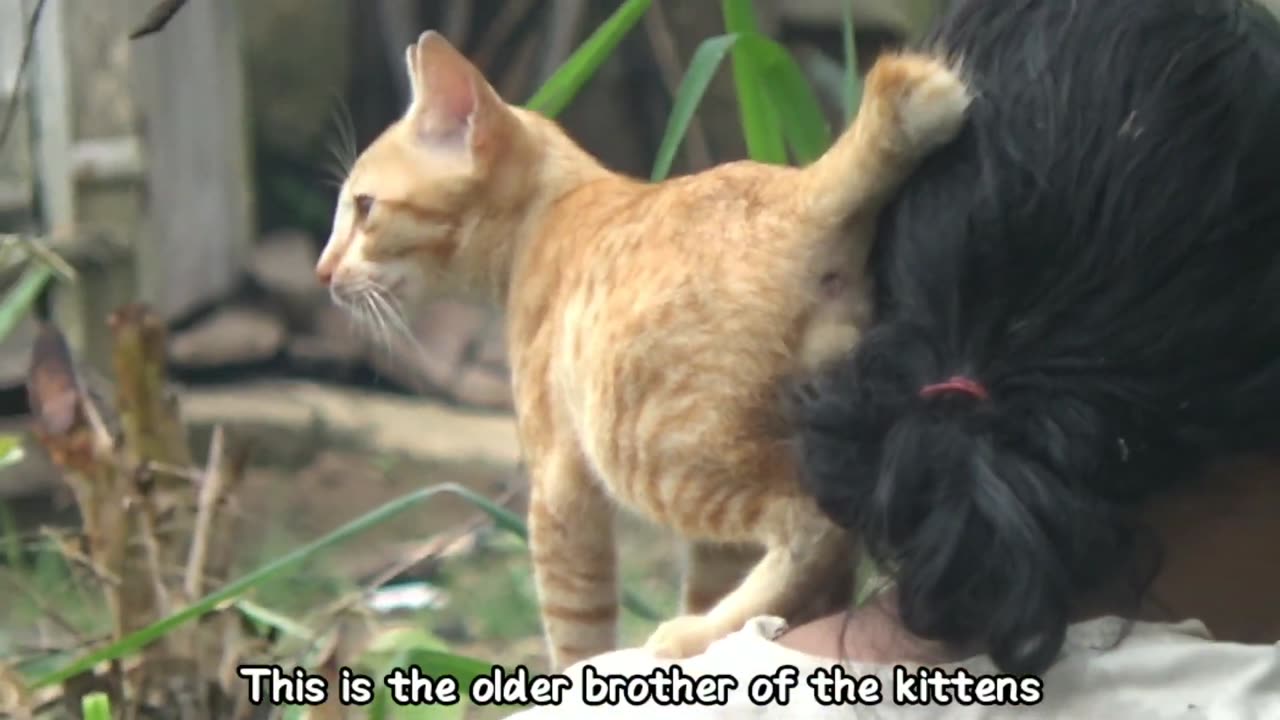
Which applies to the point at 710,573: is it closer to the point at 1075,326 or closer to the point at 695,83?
the point at 695,83

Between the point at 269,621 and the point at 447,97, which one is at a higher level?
the point at 447,97

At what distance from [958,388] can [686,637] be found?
0.25m

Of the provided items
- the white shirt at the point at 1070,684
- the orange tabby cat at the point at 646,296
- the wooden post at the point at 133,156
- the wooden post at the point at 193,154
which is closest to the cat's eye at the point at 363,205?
the orange tabby cat at the point at 646,296

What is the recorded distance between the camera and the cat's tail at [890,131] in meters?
0.72

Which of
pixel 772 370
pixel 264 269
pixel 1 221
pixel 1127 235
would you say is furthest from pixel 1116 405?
pixel 264 269

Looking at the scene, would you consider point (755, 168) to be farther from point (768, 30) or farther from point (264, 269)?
point (264, 269)

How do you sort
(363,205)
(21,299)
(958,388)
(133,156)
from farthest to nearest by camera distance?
(133,156), (21,299), (363,205), (958,388)

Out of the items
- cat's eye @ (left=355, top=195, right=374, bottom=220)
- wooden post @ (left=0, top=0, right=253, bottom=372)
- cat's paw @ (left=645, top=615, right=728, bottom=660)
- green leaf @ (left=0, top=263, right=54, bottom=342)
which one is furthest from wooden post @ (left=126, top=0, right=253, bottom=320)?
cat's paw @ (left=645, top=615, right=728, bottom=660)

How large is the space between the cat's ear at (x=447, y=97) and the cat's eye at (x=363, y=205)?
61 mm

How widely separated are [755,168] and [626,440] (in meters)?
0.17

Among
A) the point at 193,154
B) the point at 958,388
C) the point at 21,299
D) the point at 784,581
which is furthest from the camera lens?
the point at 193,154

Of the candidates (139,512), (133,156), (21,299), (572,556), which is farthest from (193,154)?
(572,556)

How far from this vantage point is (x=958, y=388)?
0.69 meters

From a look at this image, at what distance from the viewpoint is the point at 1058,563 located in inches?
26.6
